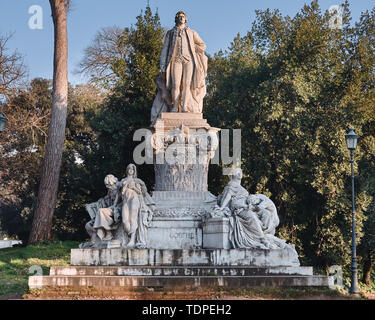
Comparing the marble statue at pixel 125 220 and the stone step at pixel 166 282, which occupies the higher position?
the marble statue at pixel 125 220

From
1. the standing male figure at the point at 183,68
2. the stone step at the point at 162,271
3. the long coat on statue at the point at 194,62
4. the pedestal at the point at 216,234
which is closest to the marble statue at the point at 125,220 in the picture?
the stone step at the point at 162,271

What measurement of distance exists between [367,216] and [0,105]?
1664cm

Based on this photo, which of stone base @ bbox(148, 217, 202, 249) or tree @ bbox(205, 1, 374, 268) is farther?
tree @ bbox(205, 1, 374, 268)

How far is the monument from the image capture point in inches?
456

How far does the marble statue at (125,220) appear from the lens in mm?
12922

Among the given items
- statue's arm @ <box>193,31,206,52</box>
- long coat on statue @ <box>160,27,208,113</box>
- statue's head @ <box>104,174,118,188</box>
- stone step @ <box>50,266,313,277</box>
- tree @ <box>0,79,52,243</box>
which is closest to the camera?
stone step @ <box>50,266,313,277</box>

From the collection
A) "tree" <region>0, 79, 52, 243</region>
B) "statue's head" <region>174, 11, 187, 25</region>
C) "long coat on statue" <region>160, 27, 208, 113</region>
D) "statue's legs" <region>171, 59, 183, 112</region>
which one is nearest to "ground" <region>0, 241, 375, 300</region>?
"statue's legs" <region>171, 59, 183, 112</region>

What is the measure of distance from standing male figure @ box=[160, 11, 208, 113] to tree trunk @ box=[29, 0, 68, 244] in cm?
800

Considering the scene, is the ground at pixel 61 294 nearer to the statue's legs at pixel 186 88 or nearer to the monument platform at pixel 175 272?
the monument platform at pixel 175 272

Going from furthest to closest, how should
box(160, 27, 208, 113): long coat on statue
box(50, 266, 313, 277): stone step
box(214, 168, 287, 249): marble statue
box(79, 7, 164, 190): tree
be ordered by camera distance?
box(79, 7, 164, 190): tree → box(160, 27, 208, 113): long coat on statue → box(214, 168, 287, 249): marble statue → box(50, 266, 313, 277): stone step

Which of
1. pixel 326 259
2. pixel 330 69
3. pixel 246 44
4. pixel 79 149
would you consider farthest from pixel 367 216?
pixel 79 149

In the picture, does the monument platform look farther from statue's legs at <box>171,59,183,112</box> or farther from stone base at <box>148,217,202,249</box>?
statue's legs at <box>171,59,183,112</box>

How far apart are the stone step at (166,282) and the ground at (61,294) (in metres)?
0.15

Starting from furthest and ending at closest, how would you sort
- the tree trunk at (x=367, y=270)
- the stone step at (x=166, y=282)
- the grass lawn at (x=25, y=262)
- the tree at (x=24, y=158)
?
1. the tree at (x=24, y=158)
2. the tree trunk at (x=367, y=270)
3. the grass lawn at (x=25, y=262)
4. the stone step at (x=166, y=282)
